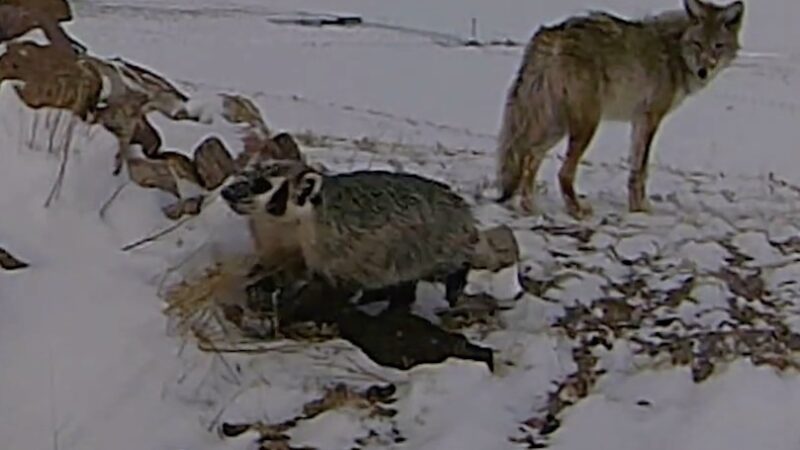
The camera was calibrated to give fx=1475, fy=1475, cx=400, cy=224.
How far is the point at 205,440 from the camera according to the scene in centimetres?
413

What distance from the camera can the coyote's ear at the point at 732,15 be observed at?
25.3 feet

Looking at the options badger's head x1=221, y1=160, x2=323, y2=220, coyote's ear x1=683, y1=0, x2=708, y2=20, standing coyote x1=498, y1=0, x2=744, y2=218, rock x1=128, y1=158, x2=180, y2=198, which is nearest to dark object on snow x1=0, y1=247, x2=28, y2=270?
badger's head x1=221, y1=160, x2=323, y2=220

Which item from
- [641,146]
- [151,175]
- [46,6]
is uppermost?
[46,6]

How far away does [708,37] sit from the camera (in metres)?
7.69

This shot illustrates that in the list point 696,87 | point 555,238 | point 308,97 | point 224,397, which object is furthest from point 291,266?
point 308,97

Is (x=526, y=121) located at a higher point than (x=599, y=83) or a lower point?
lower

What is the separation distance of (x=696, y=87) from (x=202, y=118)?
2817 mm

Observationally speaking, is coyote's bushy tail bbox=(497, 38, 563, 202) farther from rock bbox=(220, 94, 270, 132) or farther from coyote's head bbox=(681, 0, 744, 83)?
rock bbox=(220, 94, 270, 132)

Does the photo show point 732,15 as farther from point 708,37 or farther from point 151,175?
point 151,175

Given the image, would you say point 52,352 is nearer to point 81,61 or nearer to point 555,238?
point 81,61

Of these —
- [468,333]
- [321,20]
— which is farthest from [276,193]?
[321,20]

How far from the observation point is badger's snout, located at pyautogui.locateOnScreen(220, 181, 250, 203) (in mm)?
4781

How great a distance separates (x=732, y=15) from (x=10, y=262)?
14.4 feet

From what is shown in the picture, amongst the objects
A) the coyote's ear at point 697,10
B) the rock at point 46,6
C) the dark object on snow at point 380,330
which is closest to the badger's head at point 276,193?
the dark object on snow at point 380,330
